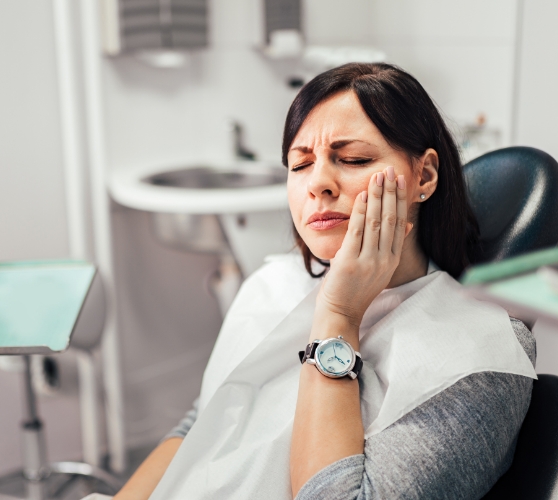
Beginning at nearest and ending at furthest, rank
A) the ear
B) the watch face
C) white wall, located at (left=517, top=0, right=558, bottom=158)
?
the watch face
the ear
white wall, located at (left=517, top=0, right=558, bottom=158)

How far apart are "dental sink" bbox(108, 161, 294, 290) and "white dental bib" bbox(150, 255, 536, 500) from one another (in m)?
0.60

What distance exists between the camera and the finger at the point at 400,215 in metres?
1.00

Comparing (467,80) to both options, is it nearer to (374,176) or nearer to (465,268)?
(465,268)

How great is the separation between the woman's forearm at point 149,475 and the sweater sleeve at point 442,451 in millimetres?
389

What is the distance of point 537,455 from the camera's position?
925mm

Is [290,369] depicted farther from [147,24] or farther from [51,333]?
[147,24]

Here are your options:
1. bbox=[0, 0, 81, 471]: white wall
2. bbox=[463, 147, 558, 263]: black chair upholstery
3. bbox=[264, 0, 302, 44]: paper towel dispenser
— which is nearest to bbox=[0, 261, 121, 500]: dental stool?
bbox=[0, 0, 81, 471]: white wall

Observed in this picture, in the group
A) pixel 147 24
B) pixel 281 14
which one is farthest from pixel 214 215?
pixel 281 14

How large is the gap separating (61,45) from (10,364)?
3.21 feet

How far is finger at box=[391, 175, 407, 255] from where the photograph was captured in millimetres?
1003

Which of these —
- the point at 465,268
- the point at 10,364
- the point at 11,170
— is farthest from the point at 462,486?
the point at 11,170

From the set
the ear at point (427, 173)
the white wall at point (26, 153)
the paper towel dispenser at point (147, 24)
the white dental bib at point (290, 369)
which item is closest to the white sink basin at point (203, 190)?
the white wall at point (26, 153)

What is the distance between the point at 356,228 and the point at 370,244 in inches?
1.3

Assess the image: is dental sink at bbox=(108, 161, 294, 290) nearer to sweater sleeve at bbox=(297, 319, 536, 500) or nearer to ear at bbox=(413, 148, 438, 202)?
ear at bbox=(413, 148, 438, 202)
